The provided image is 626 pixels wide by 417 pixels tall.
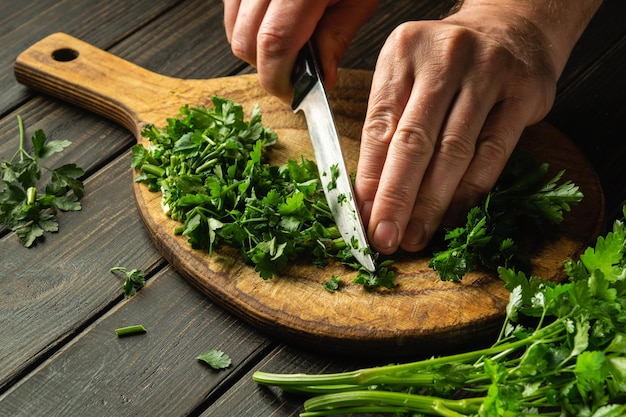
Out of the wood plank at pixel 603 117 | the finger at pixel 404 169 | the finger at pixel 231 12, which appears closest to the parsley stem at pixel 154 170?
the finger at pixel 231 12

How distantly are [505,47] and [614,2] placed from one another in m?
0.96

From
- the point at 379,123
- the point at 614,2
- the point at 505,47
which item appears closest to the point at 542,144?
the point at 505,47

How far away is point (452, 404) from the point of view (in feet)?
4.80

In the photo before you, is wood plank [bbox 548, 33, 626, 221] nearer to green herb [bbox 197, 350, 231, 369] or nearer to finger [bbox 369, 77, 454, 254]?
finger [bbox 369, 77, 454, 254]

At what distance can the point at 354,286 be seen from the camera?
1755 millimetres

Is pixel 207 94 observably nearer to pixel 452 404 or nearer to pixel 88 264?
pixel 88 264

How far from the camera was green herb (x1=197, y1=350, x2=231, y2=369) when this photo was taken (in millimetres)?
1674

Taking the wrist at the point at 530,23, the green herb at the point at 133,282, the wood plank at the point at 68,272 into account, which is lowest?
the wood plank at the point at 68,272

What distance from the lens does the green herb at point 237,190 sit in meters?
1.78

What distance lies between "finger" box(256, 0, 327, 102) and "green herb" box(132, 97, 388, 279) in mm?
131

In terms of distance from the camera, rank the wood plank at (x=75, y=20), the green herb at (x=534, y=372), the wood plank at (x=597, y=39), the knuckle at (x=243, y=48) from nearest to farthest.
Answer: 1. the green herb at (x=534, y=372)
2. the knuckle at (x=243, y=48)
3. the wood plank at (x=597, y=39)
4. the wood plank at (x=75, y=20)

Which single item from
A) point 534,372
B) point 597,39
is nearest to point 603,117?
point 597,39

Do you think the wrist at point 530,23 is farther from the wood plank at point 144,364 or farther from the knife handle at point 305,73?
the wood plank at point 144,364

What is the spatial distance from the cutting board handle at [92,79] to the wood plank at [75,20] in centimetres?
14
